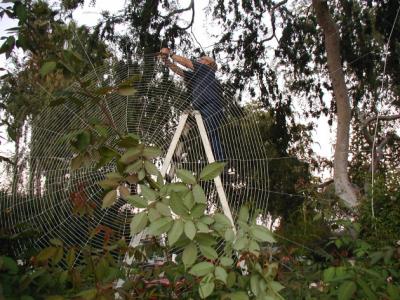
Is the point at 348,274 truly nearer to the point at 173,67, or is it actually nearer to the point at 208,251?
the point at 208,251

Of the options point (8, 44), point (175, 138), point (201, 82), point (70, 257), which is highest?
point (201, 82)

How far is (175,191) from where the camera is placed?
900 mm

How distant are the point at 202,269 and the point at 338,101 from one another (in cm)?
729

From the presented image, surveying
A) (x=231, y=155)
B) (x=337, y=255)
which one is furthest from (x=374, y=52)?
(x=337, y=255)

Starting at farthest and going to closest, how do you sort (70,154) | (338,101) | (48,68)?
(338,101) < (70,154) < (48,68)

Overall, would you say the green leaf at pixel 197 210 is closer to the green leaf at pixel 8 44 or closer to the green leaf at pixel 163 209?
the green leaf at pixel 163 209

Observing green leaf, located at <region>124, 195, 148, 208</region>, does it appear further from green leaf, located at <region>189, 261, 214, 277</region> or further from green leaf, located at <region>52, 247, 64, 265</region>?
green leaf, located at <region>52, 247, 64, 265</region>

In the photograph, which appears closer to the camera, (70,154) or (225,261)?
(225,261)

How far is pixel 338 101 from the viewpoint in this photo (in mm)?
7891

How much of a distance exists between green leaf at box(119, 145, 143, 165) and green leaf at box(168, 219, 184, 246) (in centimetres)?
16

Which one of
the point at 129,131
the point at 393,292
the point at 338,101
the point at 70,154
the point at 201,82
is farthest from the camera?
the point at 338,101

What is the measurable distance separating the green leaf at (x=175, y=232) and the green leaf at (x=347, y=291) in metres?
0.46

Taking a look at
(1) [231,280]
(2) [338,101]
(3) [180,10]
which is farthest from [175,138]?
(3) [180,10]

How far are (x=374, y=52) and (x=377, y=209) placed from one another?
398 cm
